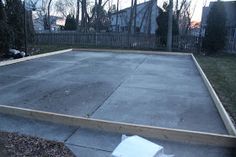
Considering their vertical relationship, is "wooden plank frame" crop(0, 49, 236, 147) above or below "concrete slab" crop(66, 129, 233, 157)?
above

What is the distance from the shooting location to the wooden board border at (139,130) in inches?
150

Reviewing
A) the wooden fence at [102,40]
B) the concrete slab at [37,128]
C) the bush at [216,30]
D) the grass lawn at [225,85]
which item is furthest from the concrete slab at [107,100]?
the wooden fence at [102,40]

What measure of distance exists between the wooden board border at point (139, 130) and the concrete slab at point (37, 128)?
11 centimetres

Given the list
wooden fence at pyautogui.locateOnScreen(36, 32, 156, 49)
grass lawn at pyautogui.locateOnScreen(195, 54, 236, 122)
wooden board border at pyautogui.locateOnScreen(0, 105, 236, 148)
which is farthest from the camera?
wooden fence at pyautogui.locateOnScreen(36, 32, 156, 49)

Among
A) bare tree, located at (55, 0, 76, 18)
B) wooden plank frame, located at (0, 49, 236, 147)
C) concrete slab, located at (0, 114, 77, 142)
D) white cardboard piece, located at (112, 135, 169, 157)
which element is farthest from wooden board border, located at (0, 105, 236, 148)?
bare tree, located at (55, 0, 76, 18)

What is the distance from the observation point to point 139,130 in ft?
13.3

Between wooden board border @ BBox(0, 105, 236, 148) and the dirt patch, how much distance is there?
2.03ft

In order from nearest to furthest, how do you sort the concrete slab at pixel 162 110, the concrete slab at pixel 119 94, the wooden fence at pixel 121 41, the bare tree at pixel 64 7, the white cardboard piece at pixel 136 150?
the white cardboard piece at pixel 136 150 < the concrete slab at pixel 162 110 < the concrete slab at pixel 119 94 < the wooden fence at pixel 121 41 < the bare tree at pixel 64 7

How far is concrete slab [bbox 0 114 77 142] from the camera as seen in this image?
160 inches

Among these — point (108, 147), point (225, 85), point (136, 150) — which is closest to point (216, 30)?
point (225, 85)

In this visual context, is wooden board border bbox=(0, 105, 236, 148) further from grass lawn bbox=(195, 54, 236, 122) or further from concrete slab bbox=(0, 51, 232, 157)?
grass lawn bbox=(195, 54, 236, 122)

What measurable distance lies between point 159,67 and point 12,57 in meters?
5.99

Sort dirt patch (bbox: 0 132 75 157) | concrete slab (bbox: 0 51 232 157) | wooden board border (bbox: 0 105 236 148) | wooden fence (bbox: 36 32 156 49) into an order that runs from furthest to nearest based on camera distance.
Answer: wooden fence (bbox: 36 32 156 49) < concrete slab (bbox: 0 51 232 157) < wooden board border (bbox: 0 105 236 148) < dirt patch (bbox: 0 132 75 157)

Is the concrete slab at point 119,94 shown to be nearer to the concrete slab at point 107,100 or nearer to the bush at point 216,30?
the concrete slab at point 107,100
